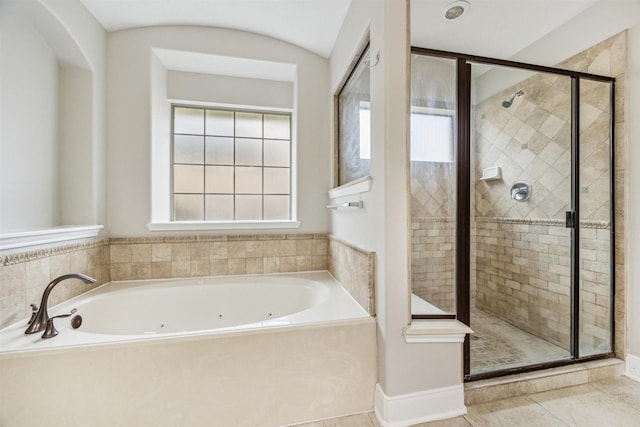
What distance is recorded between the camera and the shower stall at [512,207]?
1.51 metres

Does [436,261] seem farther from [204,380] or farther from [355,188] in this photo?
[204,380]

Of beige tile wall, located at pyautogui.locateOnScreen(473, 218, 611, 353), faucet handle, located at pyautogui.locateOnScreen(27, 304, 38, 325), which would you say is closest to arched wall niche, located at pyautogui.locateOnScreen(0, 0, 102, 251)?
faucet handle, located at pyautogui.locateOnScreen(27, 304, 38, 325)

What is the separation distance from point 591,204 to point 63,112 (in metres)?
3.73

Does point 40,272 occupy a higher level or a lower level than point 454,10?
lower

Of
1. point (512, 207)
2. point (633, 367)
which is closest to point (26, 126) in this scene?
point (512, 207)

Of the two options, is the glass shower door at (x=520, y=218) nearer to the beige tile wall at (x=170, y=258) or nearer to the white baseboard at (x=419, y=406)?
the white baseboard at (x=419, y=406)

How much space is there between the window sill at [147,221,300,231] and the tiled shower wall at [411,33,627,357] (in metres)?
1.26

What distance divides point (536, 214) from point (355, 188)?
1525 millimetres

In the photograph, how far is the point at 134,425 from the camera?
46.5 inches

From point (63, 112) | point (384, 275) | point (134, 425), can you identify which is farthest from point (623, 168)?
point (63, 112)

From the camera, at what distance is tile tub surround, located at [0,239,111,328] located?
51.6 inches

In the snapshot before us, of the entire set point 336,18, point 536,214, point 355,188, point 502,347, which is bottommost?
point 502,347

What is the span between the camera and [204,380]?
1.24 metres

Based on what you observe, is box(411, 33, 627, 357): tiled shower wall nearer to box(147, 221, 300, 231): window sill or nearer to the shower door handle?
the shower door handle
